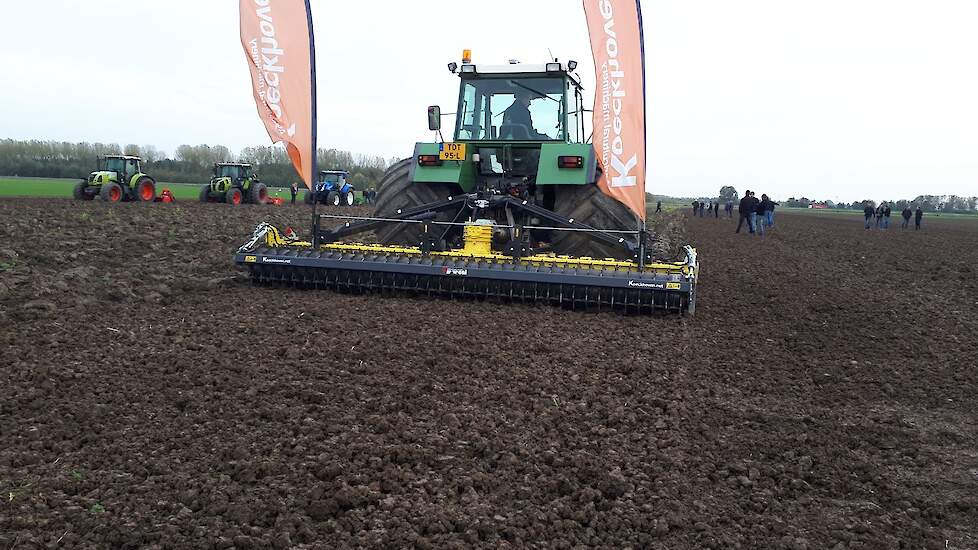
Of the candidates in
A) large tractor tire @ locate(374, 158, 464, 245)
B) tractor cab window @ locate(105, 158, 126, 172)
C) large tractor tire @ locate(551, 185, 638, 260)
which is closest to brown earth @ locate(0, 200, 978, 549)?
large tractor tire @ locate(551, 185, 638, 260)

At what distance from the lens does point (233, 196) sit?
79.3 feet

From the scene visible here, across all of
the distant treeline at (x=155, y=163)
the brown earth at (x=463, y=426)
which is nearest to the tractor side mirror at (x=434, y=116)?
the brown earth at (x=463, y=426)

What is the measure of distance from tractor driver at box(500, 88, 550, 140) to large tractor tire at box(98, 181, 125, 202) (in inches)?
652

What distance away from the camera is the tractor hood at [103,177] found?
21531mm

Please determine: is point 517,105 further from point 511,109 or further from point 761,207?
point 761,207

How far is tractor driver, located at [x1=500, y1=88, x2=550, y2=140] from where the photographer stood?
8.13 meters

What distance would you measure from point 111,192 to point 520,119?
16996mm

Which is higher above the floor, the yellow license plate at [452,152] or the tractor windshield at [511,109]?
the tractor windshield at [511,109]

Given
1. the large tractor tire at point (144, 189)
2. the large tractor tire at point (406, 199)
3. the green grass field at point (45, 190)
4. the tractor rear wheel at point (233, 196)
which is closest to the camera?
the large tractor tire at point (406, 199)

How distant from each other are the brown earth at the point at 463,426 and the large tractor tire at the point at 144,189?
53.7 ft

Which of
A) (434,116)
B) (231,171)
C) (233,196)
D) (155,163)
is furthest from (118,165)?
(155,163)

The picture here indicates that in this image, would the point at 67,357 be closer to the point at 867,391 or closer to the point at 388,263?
the point at 388,263

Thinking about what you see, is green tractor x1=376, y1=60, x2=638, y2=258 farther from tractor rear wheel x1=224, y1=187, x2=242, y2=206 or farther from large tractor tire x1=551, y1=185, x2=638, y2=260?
tractor rear wheel x1=224, y1=187, x2=242, y2=206

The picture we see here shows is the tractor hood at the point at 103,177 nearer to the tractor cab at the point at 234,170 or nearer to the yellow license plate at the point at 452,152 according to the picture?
the tractor cab at the point at 234,170
